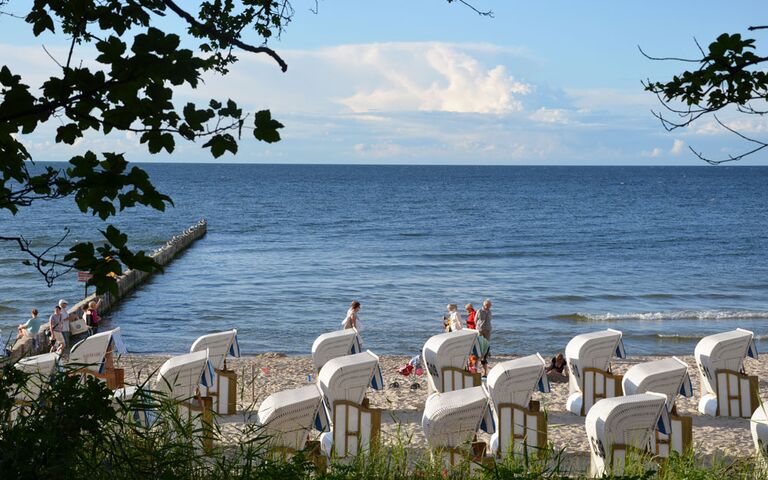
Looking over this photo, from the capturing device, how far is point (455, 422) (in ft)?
27.7

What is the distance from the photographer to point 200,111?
388cm

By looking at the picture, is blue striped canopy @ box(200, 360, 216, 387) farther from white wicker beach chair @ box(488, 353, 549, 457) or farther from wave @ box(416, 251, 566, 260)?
wave @ box(416, 251, 566, 260)

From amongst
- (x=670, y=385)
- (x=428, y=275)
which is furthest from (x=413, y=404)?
(x=428, y=275)

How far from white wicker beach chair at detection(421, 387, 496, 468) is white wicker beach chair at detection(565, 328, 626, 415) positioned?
377 cm

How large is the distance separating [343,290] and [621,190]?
97.0 meters

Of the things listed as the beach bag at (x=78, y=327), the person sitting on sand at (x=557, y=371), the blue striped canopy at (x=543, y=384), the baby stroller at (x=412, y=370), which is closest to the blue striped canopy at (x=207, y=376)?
the blue striped canopy at (x=543, y=384)

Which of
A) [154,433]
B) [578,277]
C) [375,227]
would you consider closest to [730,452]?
[154,433]

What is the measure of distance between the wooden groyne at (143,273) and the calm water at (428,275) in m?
0.46

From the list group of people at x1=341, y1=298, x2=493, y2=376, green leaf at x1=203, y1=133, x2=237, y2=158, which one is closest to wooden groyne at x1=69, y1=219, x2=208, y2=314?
group of people at x1=341, y1=298, x2=493, y2=376

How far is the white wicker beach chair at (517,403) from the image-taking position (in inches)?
391

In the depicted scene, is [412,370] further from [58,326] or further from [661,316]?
[661,316]

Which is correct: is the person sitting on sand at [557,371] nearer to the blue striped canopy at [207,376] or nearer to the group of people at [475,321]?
the group of people at [475,321]

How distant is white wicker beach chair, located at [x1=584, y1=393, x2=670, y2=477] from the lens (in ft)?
27.5

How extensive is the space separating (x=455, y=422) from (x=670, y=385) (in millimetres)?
3267
